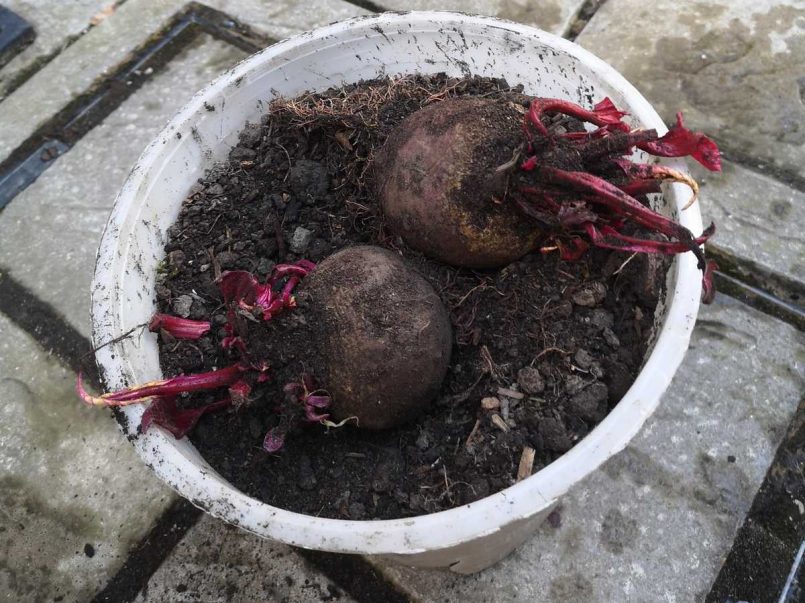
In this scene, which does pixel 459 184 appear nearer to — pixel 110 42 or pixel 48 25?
pixel 110 42

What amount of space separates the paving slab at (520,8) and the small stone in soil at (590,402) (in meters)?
1.51

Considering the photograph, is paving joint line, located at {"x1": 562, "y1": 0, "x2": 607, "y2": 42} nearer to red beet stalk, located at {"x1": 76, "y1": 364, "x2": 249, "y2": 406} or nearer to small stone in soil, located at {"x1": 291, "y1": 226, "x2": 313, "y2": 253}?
small stone in soil, located at {"x1": 291, "y1": 226, "x2": 313, "y2": 253}

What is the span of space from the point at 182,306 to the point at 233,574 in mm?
622

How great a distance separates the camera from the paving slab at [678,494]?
141 centimetres

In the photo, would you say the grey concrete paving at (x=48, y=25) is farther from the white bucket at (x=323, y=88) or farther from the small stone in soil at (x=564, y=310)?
the small stone in soil at (x=564, y=310)

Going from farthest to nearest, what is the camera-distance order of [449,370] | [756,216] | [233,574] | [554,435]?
1. [756,216]
2. [233,574]
3. [449,370]
4. [554,435]

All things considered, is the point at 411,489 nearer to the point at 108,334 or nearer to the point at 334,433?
the point at 334,433

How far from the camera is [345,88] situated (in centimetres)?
151

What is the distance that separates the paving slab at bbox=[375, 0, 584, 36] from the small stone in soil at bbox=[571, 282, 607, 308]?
1344 millimetres

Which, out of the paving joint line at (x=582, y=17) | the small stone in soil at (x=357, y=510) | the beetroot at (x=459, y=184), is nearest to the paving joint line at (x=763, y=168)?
the paving joint line at (x=582, y=17)

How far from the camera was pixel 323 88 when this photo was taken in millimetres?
1536

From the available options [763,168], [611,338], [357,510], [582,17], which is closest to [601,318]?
[611,338]

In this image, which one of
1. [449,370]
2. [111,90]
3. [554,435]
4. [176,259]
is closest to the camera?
[554,435]

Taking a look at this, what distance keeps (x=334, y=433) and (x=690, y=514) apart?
0.86 metres
